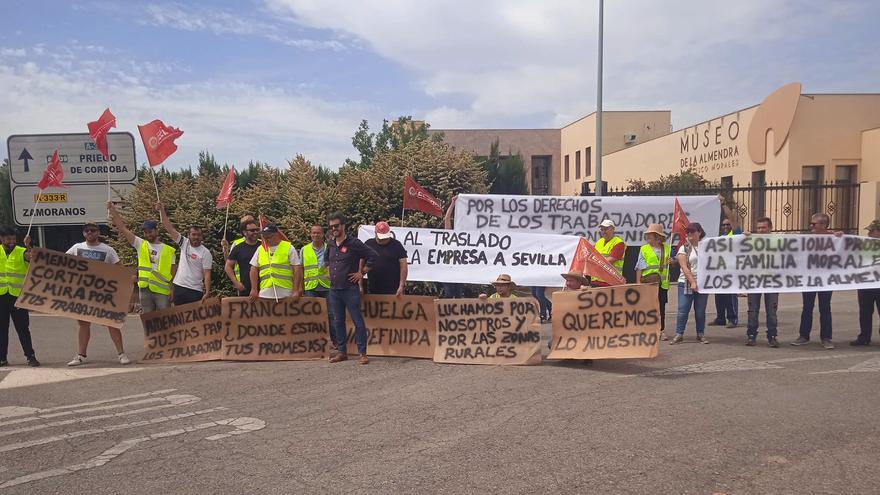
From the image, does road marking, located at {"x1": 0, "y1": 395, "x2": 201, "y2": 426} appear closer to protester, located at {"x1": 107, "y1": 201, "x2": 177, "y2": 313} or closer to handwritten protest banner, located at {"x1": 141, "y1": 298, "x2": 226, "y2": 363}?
handwritten protest banner, located at {"x1": 141, "y1": 298, "x2": 226, "y2": 363}

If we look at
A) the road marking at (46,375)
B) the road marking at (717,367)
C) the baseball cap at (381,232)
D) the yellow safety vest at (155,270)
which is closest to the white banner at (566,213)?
the baseball cap at (381,232)

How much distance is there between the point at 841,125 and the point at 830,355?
15.1 m

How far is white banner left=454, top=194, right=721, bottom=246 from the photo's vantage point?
10.4 metres

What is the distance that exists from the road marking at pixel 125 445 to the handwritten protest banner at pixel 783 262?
19.7 ft

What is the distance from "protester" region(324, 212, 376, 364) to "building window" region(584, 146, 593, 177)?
102 ft

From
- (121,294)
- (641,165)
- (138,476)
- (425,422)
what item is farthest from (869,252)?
(641,165)

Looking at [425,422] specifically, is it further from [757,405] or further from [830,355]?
[830,355]

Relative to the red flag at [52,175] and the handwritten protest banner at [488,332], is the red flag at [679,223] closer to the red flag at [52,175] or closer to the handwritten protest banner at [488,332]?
the handwritten protest banner at [488,332]

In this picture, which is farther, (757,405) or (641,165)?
(641,165)

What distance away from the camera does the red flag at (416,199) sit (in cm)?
1048

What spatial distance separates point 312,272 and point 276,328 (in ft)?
2.82

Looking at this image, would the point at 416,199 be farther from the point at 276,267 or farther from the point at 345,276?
the point at 345,276

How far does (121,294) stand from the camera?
8.39 metres

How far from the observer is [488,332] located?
25.1 ft
